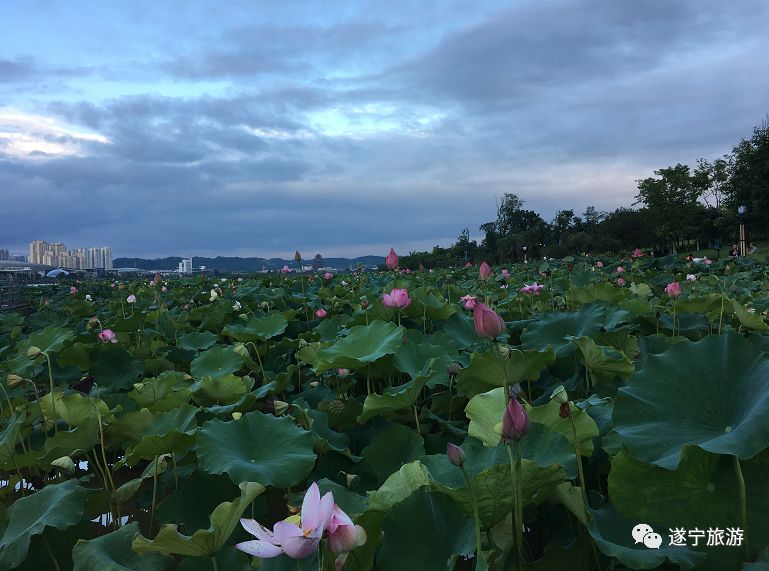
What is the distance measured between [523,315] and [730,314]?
790mm

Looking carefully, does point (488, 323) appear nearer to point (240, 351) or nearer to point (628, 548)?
point (628, 548)

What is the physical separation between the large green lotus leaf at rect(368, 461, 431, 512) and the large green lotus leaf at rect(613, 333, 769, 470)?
0.30 metres

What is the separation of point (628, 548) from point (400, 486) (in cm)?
32

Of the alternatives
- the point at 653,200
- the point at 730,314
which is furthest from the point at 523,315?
the point at 653,200

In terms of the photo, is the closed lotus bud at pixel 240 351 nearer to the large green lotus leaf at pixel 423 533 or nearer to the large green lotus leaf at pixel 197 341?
the large green lotus leaf at pixel 197 341

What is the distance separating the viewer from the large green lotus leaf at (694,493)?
700 mm

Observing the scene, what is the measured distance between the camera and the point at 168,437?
1035 millimetres

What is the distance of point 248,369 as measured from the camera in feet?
7.05

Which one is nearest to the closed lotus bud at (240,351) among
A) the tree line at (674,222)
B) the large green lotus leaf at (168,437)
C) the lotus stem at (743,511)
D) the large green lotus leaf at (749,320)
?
the large green lotus leaf at (168,437)

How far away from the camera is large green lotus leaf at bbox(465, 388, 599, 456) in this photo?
89 centimetres

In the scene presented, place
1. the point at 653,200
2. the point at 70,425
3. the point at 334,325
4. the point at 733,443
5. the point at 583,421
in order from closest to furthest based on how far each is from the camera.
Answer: the point at 733,443 → the point at 583,421 → the point at 70,425 → the point at 334,325 → the point at 653,200

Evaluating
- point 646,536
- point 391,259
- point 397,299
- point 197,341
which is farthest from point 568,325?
point 197,341

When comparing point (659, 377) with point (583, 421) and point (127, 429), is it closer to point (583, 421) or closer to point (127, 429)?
point (583, 421)

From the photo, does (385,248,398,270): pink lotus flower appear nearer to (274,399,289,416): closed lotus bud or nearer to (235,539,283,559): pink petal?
(274,399,289,416): closed lotus bud
